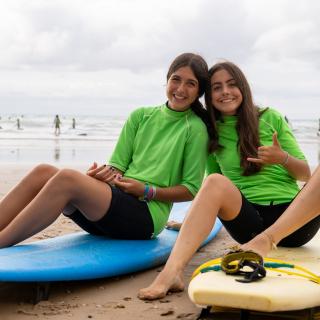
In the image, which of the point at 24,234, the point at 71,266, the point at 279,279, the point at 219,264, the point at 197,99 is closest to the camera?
the point at 279,279

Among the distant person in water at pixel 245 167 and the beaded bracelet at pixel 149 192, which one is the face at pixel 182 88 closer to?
the distant person in water at pixel 245 167

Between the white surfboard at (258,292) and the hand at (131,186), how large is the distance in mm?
976

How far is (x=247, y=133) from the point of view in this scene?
3.41m

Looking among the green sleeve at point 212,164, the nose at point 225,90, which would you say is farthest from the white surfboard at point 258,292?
the nose at point 225,90

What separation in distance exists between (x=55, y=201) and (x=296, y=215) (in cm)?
134

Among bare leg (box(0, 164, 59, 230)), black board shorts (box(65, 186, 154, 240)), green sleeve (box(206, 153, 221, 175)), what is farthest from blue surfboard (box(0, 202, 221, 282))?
green sleeve (box(206, 153, 221, 175))

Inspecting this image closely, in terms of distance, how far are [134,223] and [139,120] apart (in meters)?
0.75

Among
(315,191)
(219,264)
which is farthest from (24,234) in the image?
(315,191)

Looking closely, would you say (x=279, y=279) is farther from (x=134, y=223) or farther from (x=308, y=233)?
(x=134, y=223)

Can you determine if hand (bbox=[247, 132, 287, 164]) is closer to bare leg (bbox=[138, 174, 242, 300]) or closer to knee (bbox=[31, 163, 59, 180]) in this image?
bare leg (bbox=[138, 174, 242, 300])

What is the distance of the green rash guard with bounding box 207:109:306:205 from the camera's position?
3340 mm

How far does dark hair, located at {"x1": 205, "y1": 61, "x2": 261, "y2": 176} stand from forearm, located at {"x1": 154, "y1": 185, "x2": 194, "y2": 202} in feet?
1.13

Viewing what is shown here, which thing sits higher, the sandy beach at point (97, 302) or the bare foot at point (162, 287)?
the bare foot at point (162, 287)

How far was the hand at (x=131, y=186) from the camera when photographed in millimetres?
3422
